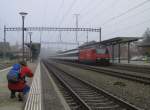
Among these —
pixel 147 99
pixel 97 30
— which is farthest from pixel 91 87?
pixel 97 30

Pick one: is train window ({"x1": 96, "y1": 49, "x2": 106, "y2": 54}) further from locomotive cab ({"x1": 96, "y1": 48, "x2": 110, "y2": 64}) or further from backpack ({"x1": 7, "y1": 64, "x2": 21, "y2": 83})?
backpack ({"x1": 7, "y1": 64, "x2": 21, "y2": 83})

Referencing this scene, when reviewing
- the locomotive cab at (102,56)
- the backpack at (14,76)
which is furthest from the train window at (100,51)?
the backpack at (14,76)

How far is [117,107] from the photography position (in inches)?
409

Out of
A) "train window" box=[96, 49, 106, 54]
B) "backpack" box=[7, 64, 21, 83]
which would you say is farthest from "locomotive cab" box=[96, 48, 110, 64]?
"backpack" box=[7, 64, 21, 83]

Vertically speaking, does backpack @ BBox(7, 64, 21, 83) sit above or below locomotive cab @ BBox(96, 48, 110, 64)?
below

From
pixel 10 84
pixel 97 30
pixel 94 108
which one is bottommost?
pixel 94 108

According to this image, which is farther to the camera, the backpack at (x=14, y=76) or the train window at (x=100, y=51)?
the train window at (x=100, y=51)

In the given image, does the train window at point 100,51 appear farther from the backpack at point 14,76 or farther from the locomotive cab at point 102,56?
the backpack at point 14,76

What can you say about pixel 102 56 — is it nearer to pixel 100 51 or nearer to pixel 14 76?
pixel 100 51

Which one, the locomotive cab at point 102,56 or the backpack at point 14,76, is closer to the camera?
the backpack at point 14,76

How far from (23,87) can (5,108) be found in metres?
1.19

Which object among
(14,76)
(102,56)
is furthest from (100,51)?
(14,76)

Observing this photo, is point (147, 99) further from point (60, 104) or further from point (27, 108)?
point (27, 108)

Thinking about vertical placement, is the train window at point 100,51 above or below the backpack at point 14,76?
above
